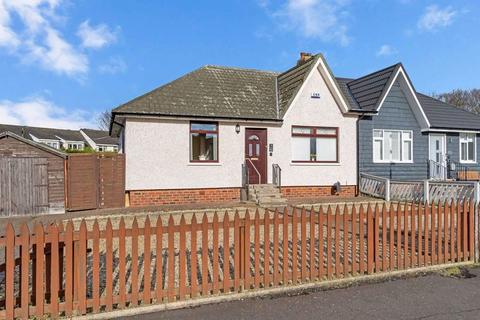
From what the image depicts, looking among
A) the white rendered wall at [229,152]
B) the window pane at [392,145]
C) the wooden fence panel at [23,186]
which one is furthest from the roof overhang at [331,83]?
the wooden fence panel at [23,186]

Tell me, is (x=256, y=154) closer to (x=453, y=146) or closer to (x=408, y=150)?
(x=408, y=150)

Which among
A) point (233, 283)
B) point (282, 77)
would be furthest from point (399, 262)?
point (282, 77)

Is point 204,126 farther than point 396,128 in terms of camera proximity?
No

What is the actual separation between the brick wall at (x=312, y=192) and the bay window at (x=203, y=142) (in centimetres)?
356

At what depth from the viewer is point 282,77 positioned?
18.0m

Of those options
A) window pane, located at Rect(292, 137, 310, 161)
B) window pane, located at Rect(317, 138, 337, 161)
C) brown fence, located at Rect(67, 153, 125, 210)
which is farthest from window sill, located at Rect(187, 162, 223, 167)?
window pane, located at Rect(317, 138, 337, 161)

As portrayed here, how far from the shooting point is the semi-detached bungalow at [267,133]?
541 inches

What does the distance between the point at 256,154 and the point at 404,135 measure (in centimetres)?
843

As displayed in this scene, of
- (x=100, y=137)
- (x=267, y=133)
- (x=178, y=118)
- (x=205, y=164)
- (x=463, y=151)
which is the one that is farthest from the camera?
(x=100, y=137)

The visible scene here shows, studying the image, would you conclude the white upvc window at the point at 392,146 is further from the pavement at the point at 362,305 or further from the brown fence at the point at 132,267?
the pavement at the point at 362,305

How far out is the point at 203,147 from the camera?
575 inches

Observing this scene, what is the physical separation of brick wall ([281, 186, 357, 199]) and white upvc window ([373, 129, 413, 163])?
7.91 ft

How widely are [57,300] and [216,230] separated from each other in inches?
76.0

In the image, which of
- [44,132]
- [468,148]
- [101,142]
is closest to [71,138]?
[44,132]
